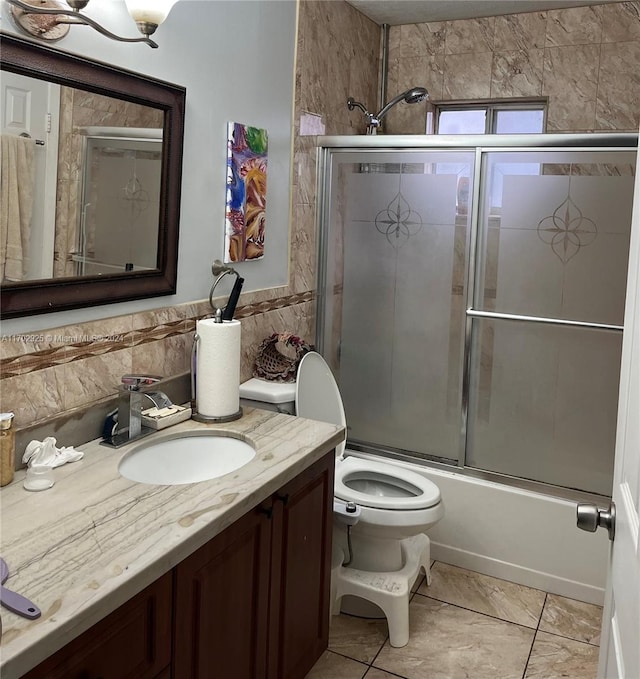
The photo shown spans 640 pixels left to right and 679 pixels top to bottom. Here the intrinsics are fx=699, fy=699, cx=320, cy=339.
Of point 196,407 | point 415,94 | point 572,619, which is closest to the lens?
point 196,407

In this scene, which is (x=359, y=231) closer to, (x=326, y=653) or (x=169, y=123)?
(x=169, y=123)

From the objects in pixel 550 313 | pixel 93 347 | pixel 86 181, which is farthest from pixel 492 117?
pixel 93 347

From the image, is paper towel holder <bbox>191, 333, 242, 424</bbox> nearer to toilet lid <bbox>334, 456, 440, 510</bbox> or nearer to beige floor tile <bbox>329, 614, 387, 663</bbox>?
toilet lid <bbox>334, 456, 440, 510</bbox>

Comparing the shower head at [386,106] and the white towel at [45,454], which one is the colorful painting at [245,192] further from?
the white towel at [45,454]

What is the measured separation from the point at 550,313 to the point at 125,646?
200cm

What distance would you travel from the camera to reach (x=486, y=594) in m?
2.71

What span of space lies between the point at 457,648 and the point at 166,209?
5.68 ft

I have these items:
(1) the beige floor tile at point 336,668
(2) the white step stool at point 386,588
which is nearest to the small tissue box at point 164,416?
(2) the white step stool at point 386,588

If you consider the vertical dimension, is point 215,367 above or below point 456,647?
above

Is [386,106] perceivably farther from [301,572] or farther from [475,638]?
[475,638]

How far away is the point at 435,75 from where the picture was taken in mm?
3426

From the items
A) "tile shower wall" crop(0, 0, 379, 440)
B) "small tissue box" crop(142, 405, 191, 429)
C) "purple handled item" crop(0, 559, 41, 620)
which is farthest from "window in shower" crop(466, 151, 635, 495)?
"purple handled item" crop(0, 559, 41, 620)

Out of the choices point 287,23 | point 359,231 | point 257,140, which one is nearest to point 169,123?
point 257,140

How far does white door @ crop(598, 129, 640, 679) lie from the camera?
0.97m
